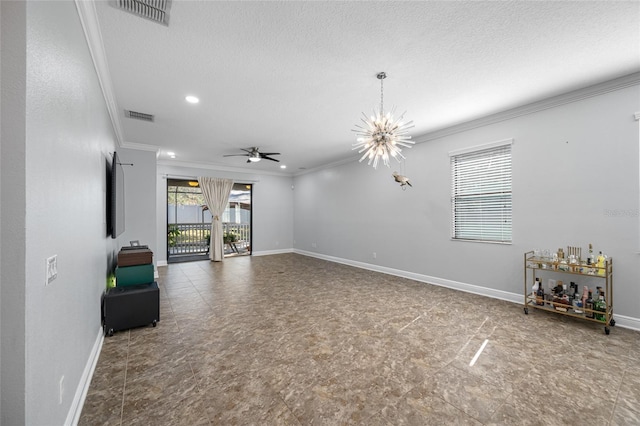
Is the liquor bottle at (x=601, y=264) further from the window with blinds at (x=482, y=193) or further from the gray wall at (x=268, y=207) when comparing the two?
the gray wall at (x=268, y=207)

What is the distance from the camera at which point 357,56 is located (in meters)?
2.52

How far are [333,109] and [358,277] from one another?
3337mm

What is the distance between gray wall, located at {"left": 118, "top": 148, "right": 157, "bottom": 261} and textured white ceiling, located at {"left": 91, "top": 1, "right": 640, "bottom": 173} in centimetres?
137

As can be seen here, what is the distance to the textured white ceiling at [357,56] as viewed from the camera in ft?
6.59

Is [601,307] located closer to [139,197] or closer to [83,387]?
[83,387]

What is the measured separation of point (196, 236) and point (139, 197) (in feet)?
11.8

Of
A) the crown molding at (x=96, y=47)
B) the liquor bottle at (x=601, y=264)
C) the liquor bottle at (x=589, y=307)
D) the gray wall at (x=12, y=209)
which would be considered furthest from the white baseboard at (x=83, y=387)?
the liquor bottle at (x=601, y=264)

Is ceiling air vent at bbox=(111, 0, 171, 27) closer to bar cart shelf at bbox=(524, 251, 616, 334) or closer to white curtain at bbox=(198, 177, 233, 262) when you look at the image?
bar cart shelf at bbox=(524, 251, 616, 334)

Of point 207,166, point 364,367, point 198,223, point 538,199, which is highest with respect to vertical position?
point 207,166

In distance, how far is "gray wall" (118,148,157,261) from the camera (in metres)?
5.01

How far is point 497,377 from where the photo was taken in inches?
82.7

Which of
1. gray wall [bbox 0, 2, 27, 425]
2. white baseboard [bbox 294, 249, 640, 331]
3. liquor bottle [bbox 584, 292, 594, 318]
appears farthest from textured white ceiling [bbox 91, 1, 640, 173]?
white baseboard [bbox 294, 249, 640, 331]

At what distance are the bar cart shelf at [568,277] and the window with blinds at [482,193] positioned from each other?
0.54m

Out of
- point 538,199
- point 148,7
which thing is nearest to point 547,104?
point 538,199
